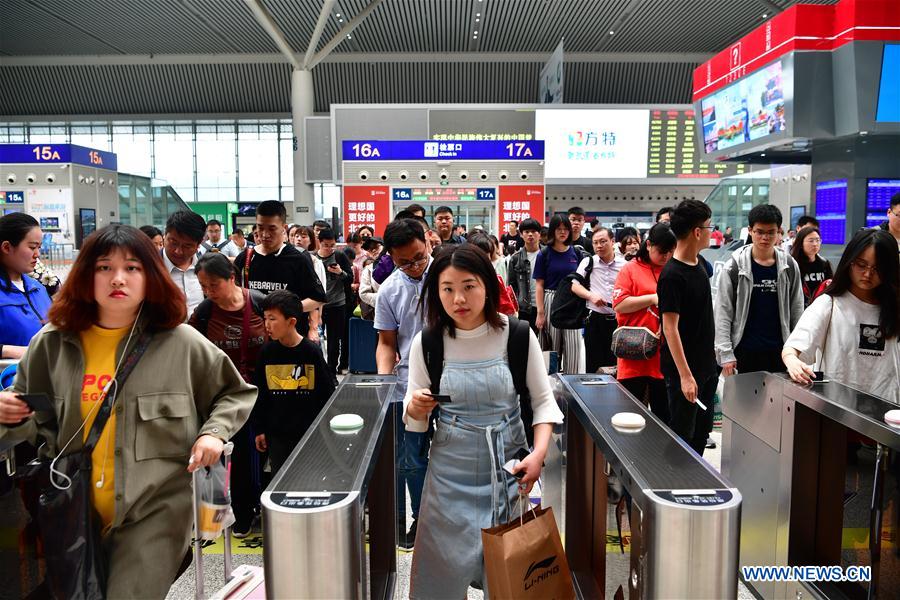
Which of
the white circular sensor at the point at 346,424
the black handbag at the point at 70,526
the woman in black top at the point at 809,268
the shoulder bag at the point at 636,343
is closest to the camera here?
the black handbag at the point at 70,526

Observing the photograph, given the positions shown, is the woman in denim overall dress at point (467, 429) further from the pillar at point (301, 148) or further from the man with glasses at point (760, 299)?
the pillar at point (301, 148)

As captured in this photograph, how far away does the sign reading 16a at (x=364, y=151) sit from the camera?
35.8 feet

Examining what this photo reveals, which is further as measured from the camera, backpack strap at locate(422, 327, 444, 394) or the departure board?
the departure board

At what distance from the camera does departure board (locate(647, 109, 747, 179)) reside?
17984mm

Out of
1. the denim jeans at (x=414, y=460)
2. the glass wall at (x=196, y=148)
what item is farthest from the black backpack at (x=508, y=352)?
the glass wall at (x=196, y=148)

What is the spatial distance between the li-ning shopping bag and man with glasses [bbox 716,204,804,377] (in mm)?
1884

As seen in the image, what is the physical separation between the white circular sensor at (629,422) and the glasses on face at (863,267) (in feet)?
4.09

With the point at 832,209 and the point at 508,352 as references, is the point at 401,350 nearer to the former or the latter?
the point at 508,352

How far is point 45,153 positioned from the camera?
13.2m

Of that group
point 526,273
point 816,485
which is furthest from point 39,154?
point 816,485

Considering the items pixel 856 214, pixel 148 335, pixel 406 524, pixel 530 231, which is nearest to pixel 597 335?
pixel 530 231

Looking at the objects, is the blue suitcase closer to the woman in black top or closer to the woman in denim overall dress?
the woman in black top

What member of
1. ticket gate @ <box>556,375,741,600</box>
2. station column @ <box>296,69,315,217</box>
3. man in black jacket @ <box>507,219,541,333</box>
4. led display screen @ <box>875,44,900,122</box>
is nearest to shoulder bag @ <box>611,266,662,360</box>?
ticket gate @ <box>556,375,741,600</box>

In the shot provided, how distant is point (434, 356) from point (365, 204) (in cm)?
897
